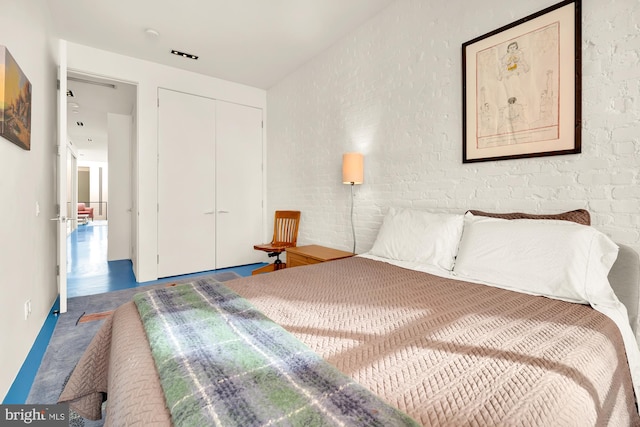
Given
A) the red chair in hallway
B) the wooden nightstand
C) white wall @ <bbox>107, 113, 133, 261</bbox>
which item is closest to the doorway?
white wall @ <bbox>107, 113, 133, 261</bbox>

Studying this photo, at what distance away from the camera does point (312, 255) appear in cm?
301

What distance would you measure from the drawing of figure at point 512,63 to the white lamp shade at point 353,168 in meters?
1.31

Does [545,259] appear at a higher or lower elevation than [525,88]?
lower

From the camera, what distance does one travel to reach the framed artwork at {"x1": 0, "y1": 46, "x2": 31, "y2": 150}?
1.51 meters

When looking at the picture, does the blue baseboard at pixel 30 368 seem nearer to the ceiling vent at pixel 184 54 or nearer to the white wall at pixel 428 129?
the white wall at pixel 428 129

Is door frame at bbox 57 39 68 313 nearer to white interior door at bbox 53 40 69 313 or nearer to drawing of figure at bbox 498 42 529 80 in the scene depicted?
white interior door at bbox 53 40 69 313

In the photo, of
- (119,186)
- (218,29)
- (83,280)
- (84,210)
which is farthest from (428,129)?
(84,210)

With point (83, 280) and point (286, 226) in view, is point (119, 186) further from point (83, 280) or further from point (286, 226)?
point (286, 226)

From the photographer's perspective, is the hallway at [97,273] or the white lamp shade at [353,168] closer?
the white lamp shade at [353,168]

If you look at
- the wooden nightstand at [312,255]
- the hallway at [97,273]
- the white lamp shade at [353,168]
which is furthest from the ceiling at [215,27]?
the hallway at [97,273]

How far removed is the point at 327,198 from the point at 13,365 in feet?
9.42

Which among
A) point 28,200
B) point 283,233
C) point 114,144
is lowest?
point 283,233

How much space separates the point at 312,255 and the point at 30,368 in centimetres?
216

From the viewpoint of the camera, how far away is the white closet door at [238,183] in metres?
4.50
